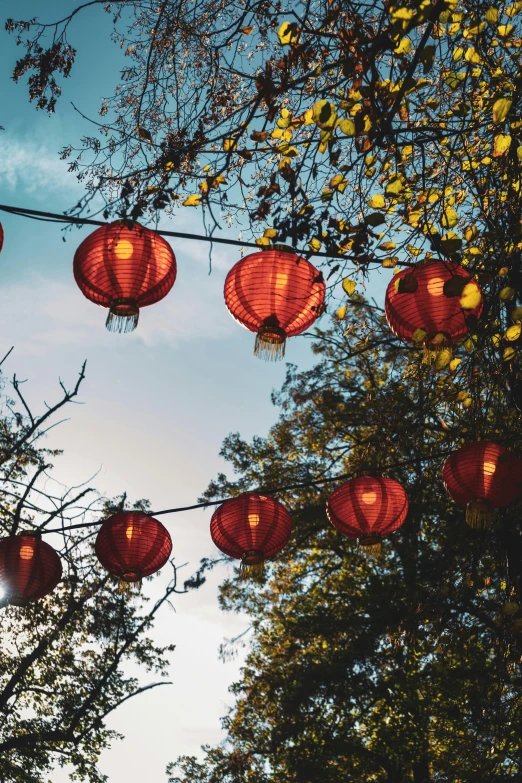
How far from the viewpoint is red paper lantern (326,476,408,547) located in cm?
509

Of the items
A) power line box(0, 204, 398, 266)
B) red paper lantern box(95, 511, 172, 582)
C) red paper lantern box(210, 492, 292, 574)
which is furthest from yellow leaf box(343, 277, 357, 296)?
red paper lantern box(95, 511, 172, 582)

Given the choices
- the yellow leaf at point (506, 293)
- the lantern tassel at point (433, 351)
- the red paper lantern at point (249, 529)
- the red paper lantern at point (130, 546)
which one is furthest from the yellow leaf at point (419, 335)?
the red paper lantern at point (130, 546)

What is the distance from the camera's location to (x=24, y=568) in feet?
16.8

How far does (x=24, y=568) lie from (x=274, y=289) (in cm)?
294

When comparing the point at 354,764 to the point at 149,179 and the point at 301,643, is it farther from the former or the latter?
the point at 149,179

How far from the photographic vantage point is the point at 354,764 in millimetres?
10672

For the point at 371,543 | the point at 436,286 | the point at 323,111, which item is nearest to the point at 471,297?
the point at 323,111

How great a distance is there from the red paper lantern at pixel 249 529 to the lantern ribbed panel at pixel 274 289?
1.88 metres

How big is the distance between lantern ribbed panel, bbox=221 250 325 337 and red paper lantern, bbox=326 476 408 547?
69.4 inches

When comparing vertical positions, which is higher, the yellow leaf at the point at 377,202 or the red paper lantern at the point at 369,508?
the yellow leaf at the point at 377,202

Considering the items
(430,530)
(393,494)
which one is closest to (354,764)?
(430,530)

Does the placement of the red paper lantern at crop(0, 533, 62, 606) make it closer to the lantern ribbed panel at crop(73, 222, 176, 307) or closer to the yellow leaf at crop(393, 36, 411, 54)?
the lantern ribbed panel at crop(73, 222, 176, 307)

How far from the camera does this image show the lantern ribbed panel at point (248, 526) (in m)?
5.21

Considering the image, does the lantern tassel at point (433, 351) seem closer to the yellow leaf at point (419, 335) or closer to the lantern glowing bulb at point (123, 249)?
the yellow leaf at point (419, 335)
